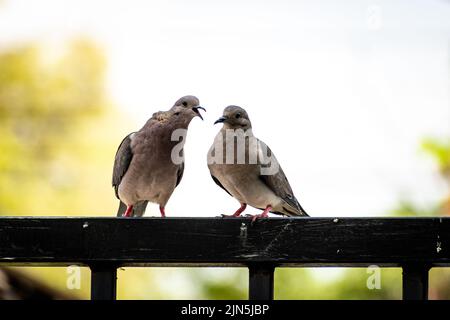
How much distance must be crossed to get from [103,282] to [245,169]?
57.6 inches

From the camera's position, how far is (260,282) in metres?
1.98

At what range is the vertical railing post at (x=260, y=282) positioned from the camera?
6.43 feet

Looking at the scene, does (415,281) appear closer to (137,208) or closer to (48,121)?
(137,208)

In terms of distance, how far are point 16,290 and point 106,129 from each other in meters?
12.2

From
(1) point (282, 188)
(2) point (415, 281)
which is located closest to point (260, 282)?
(2) point (415, 281)

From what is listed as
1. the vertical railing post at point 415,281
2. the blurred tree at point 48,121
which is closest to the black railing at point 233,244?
the vertical railing post at point 415,281

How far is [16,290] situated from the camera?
16.2 feet

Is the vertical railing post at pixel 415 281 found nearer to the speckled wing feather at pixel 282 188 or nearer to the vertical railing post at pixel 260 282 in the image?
the vertical railing post at pixel 260 282

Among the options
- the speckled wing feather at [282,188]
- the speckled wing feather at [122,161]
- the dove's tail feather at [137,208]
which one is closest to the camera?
the speckled wing feather at [282,188]

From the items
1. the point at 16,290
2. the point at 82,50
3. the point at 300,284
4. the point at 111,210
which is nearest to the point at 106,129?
the point at 82,50

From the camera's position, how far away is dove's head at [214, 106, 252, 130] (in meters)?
3.49

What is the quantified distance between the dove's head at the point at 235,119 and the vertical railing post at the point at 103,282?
1.54 metres
